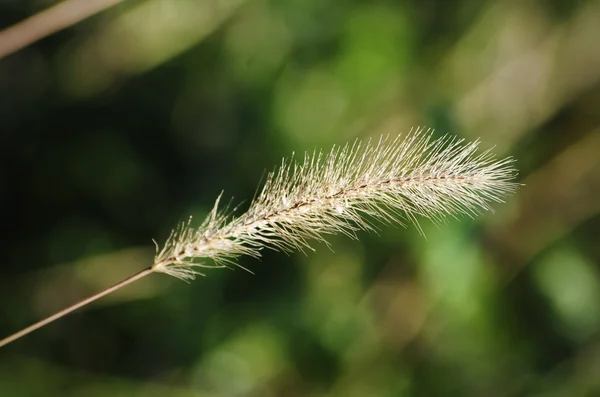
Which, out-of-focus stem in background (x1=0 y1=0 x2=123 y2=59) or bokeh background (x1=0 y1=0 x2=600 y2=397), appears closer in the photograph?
out-of-focus stem in background (x1=0 y1=0 x2=123 y2=59)

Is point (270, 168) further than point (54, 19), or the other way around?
point (270, 168)

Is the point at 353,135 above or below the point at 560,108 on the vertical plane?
above

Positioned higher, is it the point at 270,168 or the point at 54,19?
the point at 54,19

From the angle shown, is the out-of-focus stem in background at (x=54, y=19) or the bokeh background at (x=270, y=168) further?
the bokeh background at (x=270, y=168)

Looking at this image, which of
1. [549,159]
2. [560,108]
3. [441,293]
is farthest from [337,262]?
[560,108]

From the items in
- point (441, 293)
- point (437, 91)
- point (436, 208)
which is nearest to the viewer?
point (436, 208)

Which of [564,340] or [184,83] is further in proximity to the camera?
[184,83]

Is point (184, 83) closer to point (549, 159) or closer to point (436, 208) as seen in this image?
point (549, 159)

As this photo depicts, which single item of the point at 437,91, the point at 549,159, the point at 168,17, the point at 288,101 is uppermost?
the point at 168,17
